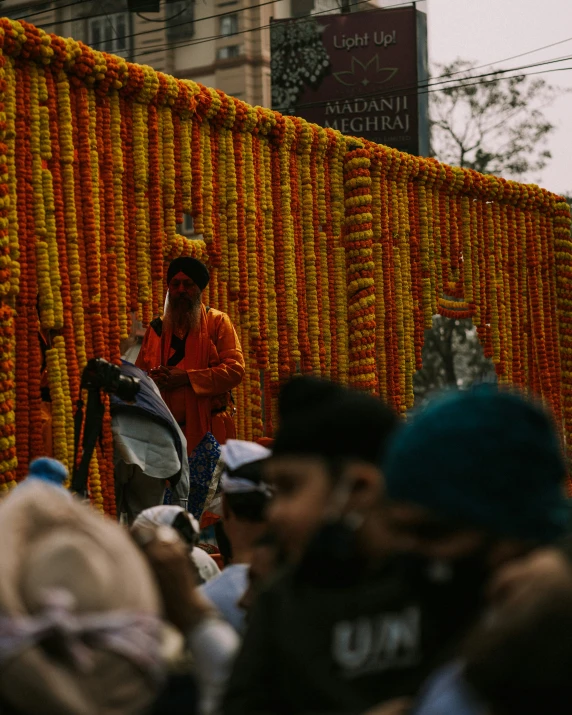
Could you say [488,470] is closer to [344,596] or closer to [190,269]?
[344,596]

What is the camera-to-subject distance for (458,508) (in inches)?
82.0

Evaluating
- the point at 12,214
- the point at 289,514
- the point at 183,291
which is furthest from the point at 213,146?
the point at 289,514

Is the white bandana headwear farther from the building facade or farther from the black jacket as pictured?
the building facade

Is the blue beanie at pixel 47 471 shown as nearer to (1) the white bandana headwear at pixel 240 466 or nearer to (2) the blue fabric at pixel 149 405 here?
(1) the white bandana headwear at pixel 240 466

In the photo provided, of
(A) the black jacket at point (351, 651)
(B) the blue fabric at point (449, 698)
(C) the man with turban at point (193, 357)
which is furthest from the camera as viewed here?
(C) the man with turban at point (193, 357)

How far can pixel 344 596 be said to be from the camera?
226 cm

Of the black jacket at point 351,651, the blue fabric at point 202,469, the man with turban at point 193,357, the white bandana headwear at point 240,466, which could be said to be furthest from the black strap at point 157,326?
the black jacket at point 351,651

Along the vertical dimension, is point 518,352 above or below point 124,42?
below

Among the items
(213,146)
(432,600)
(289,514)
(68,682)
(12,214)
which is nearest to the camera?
(68,682)

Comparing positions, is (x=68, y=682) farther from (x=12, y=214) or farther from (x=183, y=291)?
(x=183, y=291)

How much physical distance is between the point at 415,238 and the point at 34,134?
4048mm

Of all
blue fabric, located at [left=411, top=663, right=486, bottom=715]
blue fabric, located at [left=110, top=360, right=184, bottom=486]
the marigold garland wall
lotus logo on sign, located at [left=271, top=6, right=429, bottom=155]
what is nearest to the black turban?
the marigold garland wall

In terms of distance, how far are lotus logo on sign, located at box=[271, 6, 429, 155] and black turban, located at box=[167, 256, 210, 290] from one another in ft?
44.8

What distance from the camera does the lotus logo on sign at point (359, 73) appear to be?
21391 mm
